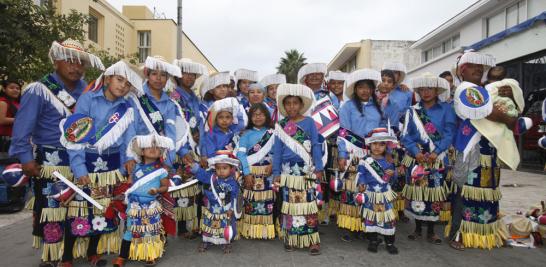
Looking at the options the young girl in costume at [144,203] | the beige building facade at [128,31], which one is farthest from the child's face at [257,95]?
the beige building facade at [128,31]

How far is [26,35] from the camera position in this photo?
18.7 ft

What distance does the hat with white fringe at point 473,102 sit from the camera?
380 cm

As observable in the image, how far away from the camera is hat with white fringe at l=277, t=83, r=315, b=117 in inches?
155

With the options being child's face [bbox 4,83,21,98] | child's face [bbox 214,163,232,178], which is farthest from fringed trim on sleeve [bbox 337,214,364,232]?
child's face [bbox 4,83,21,98]

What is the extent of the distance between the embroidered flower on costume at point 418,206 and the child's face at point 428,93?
1197mm

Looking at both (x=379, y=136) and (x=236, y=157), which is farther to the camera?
(x=236, y=157)

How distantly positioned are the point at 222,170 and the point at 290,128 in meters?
0.86

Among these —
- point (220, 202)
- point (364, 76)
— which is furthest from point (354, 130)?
point (220, 202)

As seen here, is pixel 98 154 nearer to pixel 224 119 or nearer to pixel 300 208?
pixel 224 119

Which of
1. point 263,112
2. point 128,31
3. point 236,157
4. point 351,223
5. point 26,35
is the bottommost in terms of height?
point 351,223

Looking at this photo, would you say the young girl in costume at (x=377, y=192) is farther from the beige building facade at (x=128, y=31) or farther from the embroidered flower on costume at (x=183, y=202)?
the beige building facade at (x=128, y=31)

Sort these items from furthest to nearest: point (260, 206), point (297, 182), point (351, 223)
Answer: point (260, 206), point (351, 223), point (297, 182)

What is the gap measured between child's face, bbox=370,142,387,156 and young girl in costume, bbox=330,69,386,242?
212mm

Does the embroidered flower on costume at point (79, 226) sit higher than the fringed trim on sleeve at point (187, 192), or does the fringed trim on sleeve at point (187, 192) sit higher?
the fringed trim on sleeve at point (187, 192)
